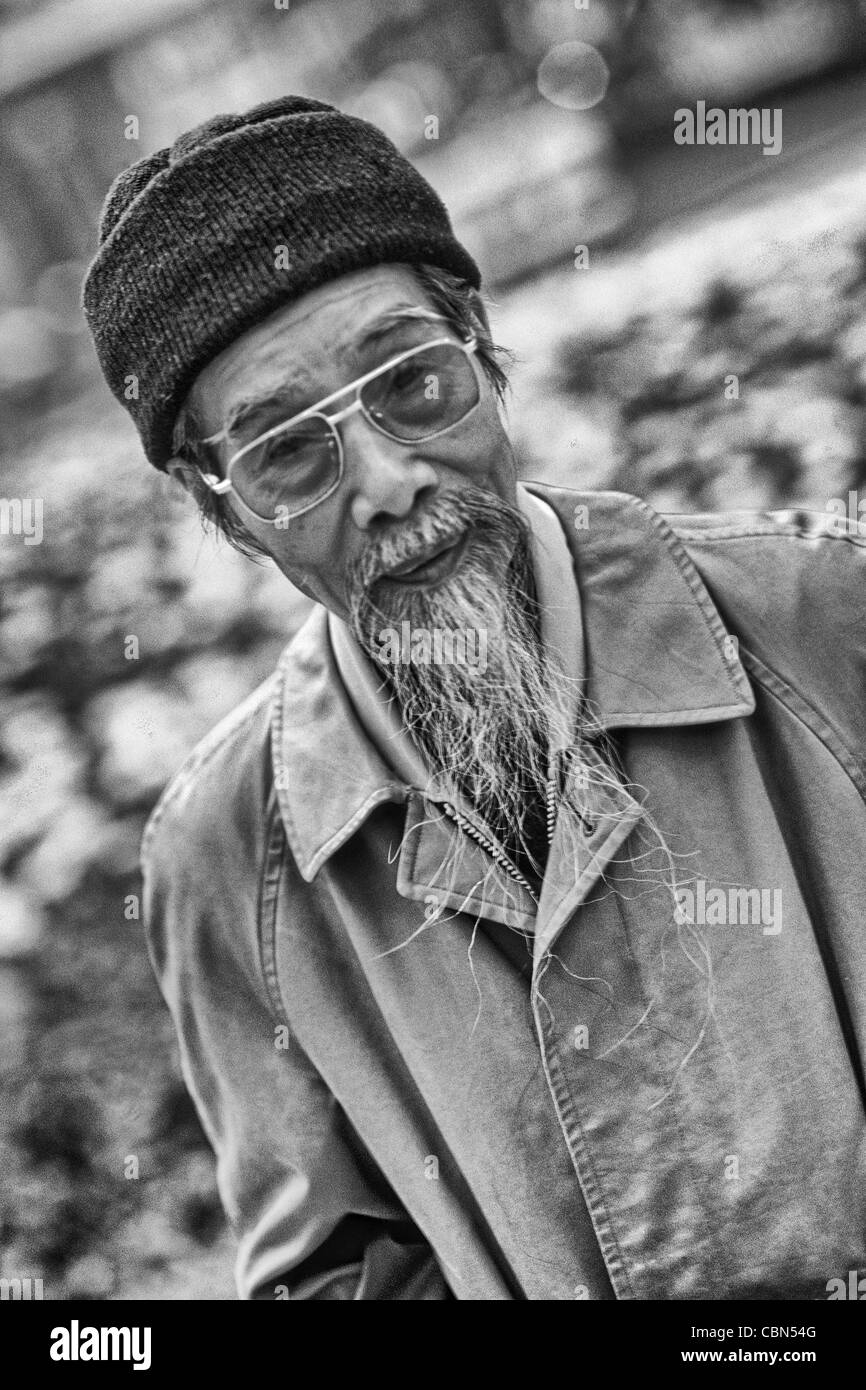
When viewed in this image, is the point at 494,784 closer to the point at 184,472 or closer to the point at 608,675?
the point at 608,675

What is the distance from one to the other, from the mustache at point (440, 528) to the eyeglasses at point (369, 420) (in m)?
0.08

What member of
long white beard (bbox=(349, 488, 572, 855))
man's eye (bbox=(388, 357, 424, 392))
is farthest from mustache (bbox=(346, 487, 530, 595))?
man's eye (bbox=(388, 357, 424, 392))

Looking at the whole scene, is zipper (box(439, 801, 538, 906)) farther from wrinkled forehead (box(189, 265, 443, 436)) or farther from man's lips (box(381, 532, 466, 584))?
wrinkled forehead (box(189, 265, 443, 436))

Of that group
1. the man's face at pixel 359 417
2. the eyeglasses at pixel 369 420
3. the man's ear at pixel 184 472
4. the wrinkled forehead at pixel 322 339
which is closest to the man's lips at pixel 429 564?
the man's face at pixel 359 417

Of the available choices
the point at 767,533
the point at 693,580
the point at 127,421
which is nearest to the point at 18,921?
the point at 127,421

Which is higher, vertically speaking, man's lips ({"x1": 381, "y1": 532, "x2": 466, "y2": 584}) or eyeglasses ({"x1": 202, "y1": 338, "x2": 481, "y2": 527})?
eyeglasses ({"x1": 202, "y1": 338, "x2": 481, "y2": 527})

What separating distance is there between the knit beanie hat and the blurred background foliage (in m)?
0.71

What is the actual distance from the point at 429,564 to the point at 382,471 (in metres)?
0.13

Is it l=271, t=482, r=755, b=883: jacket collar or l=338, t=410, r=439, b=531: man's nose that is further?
l=271, t=482, r=755, b=883: jacket collar

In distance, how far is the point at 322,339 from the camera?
159cm

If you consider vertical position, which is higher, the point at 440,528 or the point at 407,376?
the point at 407,376

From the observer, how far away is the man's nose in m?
1.57

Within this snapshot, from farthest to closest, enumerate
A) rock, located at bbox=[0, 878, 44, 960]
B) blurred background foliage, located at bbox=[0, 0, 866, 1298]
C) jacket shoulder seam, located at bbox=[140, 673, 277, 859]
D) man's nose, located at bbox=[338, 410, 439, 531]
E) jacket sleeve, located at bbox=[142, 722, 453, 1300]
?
rock, located at bbox=[0, 878, 44, 960]
blurred background foliage, located at bbox=[0, 0, 866, 1298]
jacket shoulder seam, located at bbox=[140, 673, 277, 859]
jacket sleeve, located at bbox=[142, 722, 453, 1300]
man's nose, located at bbox=[338, 410, 439, 531]

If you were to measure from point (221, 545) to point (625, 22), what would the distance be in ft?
3.98
